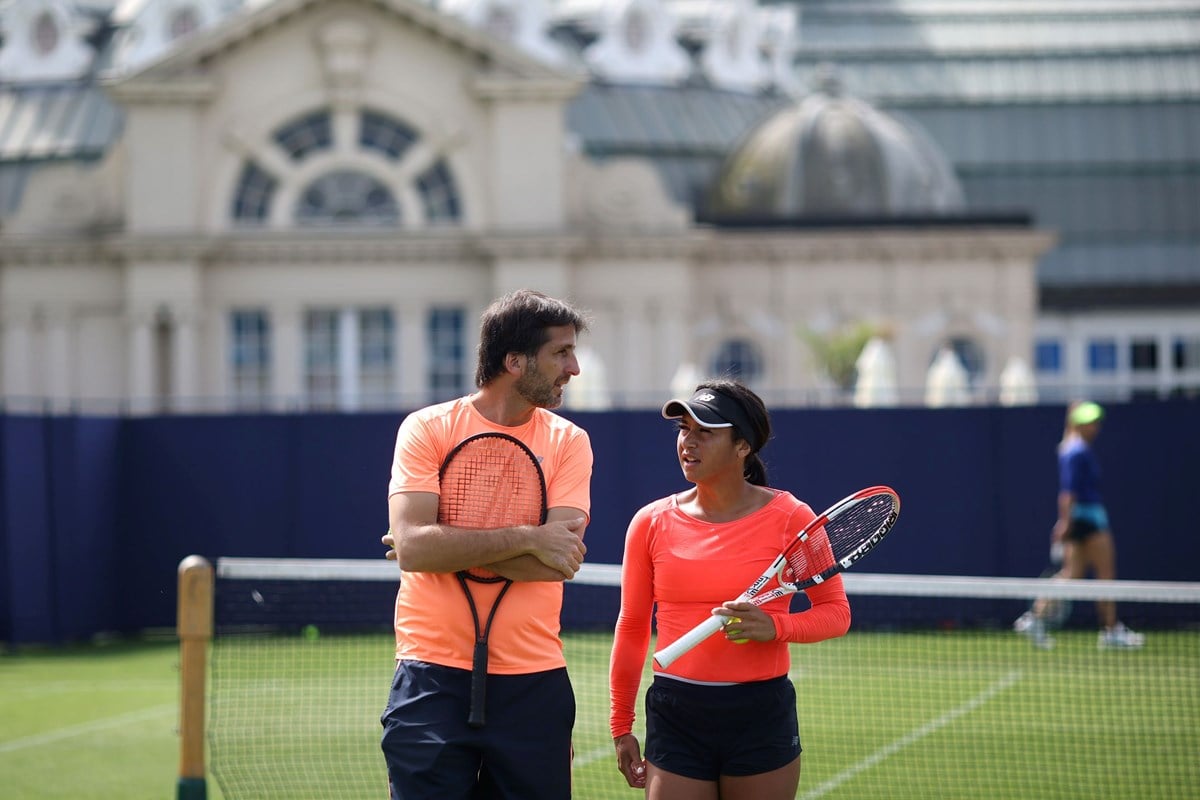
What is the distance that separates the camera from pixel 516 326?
21.6 feet

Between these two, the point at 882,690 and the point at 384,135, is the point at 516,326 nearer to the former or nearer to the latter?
the point at 882,690

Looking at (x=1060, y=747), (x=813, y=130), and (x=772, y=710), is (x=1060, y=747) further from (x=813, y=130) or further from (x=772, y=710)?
(x=813, y=130)

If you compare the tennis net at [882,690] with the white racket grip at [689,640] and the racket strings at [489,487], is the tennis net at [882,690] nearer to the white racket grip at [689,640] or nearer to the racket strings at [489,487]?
the white racket grip at [689,640]

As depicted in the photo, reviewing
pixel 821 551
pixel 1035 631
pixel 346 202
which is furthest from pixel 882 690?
pixel 346 202

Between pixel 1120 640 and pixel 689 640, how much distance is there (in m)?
11.7

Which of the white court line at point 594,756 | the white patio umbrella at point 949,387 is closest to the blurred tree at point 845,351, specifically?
the white patio umbrella at point 949,387

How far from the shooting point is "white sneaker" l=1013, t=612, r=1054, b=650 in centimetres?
1752

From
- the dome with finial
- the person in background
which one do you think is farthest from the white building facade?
the person in background

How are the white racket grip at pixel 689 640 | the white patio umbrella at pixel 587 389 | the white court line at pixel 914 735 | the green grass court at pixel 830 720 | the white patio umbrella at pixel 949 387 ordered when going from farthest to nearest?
the white patio umbrella at pixel 587 389, the white patio umbrella at pixel 949 387, the green grass court at pixel 830 720, the white court line at pixel 914 735, the white racket grip at pixel 689 640

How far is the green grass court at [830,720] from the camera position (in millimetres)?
11734

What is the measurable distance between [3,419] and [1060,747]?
1179 cm

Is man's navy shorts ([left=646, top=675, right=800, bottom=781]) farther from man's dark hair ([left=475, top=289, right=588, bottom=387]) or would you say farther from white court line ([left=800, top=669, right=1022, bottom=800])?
white court line ([left=800, top=669, right=1022, bottom=800])

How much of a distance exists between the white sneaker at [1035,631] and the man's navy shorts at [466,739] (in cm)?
1163

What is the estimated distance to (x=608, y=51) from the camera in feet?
166
